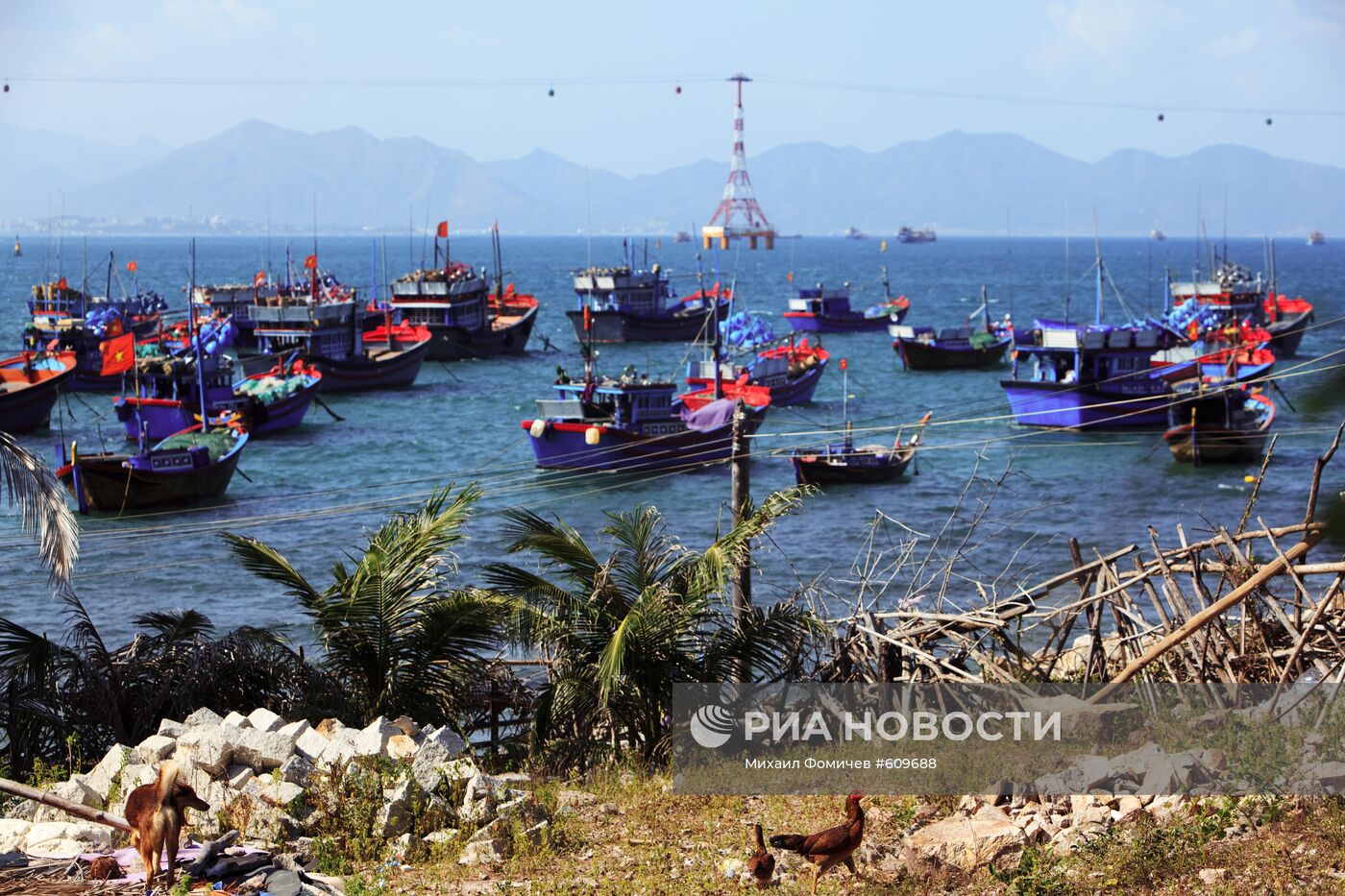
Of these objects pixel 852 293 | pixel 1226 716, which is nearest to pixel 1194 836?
pixel 1226 716

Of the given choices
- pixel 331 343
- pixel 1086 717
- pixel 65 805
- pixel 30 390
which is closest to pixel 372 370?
pixel 331 343

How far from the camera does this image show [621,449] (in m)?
37.2

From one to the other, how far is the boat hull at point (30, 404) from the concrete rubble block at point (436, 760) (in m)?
38.7

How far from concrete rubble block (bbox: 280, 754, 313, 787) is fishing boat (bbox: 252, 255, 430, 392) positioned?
1854 inches

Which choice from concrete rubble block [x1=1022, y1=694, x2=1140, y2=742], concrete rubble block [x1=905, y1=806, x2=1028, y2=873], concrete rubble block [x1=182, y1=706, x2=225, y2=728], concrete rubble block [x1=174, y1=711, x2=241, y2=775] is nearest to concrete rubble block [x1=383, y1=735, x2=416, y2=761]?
concrete rubble block [x1=174, y1=711, x2=241, y2=775]

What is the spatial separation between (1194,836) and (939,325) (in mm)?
91311

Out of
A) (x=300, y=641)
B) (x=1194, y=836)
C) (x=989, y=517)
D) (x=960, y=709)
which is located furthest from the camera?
(x=989, y=517)

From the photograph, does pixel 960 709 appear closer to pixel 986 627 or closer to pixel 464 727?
pixel 986 627

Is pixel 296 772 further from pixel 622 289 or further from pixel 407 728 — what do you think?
pixel 622 289

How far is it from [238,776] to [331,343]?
50775 mm

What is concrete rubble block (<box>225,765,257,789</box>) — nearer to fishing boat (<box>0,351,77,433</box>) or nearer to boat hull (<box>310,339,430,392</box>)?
fishing boat (<box>0,351,77,433</box>)

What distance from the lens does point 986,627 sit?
443 inches

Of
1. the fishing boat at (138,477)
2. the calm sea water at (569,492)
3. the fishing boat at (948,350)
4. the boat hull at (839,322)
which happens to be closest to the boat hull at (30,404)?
the calm sea water at (569,492)

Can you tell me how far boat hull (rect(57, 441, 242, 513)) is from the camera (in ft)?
109
